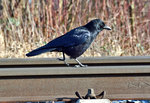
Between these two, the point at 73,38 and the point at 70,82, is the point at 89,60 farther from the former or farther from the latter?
the point at 70,82

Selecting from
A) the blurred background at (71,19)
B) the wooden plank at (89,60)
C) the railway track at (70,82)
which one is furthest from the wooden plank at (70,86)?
the blurred background at (71,19)

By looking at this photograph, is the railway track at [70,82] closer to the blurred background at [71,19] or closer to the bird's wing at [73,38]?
the bird's wing at [73,38]

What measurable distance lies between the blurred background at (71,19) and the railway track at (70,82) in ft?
11.8

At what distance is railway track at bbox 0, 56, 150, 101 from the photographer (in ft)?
12.4

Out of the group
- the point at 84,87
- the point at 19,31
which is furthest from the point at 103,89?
the point at 19,31

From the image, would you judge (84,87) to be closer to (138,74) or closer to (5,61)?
(138,74)

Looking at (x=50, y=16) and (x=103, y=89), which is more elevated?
(x=50, y=16)

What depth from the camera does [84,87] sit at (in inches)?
152

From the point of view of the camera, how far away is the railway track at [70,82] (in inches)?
148

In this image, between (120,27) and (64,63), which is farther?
(120,27)

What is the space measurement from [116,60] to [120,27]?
3655 mm

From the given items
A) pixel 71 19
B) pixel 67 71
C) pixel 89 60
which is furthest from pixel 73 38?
pixel 71 19

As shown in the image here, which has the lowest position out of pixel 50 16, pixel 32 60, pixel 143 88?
pixel 143 88

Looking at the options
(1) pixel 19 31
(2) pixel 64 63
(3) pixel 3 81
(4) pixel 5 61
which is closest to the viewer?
(3) pixel 3 81
